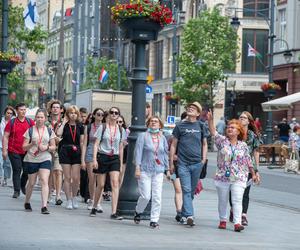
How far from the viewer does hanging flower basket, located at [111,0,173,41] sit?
17500 mm

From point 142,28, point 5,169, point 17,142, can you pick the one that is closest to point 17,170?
point 17,142

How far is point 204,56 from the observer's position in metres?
65.0

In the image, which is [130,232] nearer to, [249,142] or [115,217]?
[115,217]

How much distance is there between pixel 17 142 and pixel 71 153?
2.67 metres

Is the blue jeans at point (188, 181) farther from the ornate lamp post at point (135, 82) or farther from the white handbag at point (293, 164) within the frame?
the white handbag at point (293, 164)

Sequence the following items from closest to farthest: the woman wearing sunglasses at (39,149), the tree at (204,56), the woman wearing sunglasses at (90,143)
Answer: the woman wearing sunglasses at (39,149), the woman wearing sunglasses at (90,143), the tree at (204,56)

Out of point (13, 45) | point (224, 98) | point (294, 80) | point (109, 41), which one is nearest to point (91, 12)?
point (109, 41)

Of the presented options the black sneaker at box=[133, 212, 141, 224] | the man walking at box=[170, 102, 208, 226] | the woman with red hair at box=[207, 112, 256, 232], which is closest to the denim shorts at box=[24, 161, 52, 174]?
the black sneaker at box=[133, 212, 141, 224]

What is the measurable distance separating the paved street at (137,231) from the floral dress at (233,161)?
0.77 m

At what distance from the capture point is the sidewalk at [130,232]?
13594mm

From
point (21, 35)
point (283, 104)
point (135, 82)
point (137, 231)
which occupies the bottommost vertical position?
point (137, 231)

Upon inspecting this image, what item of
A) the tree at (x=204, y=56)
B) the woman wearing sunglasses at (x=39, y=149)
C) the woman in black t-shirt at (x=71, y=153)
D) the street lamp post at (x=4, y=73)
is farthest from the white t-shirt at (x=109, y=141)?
the tree at (x=204, y=56)

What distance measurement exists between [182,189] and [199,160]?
0.51 meters

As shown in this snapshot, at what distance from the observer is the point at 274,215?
1939cm
